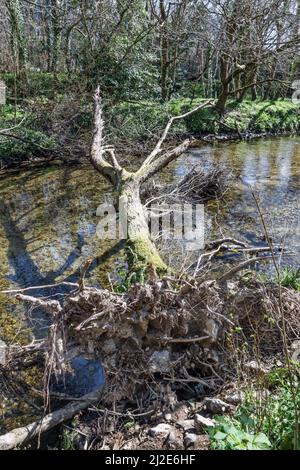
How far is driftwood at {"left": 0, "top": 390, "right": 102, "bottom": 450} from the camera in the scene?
2741 millimetres

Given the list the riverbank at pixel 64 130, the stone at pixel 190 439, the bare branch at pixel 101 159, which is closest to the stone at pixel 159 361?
the stone at pixel 190 439

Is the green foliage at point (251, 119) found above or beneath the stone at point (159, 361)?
above

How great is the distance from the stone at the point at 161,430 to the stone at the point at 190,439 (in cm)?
15

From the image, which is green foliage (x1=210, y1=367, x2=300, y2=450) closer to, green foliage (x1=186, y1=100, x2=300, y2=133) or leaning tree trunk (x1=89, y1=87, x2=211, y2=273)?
leaning tree trunk (x1=89, y1=87, x2=211, y2=273)

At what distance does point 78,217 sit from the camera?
292 inches

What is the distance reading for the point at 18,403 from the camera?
323 cm

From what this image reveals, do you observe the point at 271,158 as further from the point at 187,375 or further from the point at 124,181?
the point at 187,375

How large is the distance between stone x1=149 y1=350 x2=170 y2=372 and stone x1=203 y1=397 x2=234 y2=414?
1.43 feet

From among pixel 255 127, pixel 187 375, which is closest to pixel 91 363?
pixel 187 375

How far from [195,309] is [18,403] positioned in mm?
1694

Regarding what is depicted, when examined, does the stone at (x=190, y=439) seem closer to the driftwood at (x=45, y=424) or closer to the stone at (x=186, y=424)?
the stone at (x=186, y=424)

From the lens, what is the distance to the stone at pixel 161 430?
2.74m
